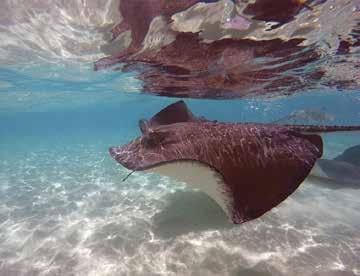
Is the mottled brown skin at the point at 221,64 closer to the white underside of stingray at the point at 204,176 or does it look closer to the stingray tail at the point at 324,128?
the stingray tail at the point at 324,128

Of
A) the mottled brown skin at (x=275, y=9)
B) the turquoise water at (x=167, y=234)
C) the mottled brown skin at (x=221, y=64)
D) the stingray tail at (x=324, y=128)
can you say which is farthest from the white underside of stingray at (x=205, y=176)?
the mottled brown skin at (x=221, y=64)

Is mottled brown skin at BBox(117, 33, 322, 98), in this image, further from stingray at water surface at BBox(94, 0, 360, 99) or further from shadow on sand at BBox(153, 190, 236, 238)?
shadow on sand at BBox(153, 190, 236, 238)

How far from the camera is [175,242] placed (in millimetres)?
5906

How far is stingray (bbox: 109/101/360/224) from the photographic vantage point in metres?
3.34

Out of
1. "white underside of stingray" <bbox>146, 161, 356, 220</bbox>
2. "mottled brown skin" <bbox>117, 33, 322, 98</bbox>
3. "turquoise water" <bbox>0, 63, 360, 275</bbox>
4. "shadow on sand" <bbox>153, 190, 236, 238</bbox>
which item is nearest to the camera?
"white underside of stingray" <bbox>146, 161, 356, 220</bbox>

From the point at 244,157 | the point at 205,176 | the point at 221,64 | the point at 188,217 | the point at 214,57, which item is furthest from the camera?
the point at 221,64

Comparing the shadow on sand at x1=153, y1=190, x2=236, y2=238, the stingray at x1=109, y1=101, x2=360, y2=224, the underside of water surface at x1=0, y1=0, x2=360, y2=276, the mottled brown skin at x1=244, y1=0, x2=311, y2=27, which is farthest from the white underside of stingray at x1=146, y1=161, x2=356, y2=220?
the mottled brown skin at x1=244, y1=0, x2=311, y2=27

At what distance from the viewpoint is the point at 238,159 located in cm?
376

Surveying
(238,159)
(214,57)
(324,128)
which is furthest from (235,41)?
(238,159)

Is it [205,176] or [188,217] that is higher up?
[205,176]

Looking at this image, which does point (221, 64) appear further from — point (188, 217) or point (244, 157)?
point (244, 157)

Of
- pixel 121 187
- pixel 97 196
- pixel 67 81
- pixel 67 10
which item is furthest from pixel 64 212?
pixel 67 81

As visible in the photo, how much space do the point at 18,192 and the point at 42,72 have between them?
32.6ft

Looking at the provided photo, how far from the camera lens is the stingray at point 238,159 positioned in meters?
3.34
